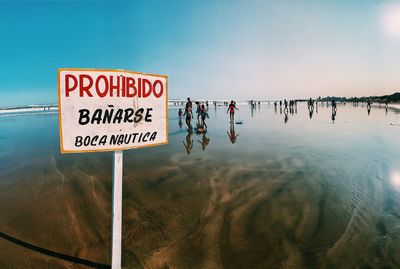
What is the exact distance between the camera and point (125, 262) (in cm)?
344

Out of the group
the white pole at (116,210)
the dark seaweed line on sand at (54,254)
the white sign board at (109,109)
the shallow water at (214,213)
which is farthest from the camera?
the shallow water at (214,213)

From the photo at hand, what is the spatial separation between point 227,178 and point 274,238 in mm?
3180

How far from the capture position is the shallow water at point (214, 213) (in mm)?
3574

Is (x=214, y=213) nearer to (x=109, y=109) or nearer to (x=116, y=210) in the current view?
(x=116, y=210)

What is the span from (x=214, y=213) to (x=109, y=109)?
3.38 meters

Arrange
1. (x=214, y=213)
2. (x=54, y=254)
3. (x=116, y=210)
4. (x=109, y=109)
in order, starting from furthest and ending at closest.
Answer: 1. (x=214, y=213)
2. (x=54, y=254)
3. (x=116, y=210)
4. (x=109, y=109)

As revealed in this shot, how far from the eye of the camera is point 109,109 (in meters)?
2.89

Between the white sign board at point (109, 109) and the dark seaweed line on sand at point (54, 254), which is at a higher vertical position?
the white sign board at point (109, 109)

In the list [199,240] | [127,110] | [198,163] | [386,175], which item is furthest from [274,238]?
[386,175]

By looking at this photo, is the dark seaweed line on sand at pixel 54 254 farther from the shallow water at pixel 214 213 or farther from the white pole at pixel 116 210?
the white pole at pixel 116 210

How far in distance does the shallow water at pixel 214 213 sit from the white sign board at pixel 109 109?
208 centimetres

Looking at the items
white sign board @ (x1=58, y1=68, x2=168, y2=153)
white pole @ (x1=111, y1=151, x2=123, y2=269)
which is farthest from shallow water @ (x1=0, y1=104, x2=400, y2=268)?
white sign board @ (x1=58, y1=68, x2=168, y2=153)

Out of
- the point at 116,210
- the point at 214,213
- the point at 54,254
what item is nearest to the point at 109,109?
the point at 116,210

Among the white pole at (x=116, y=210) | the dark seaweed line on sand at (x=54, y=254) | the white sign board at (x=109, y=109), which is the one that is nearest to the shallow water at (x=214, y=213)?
the dark seaweed line on sand at (x=54, y=254)
